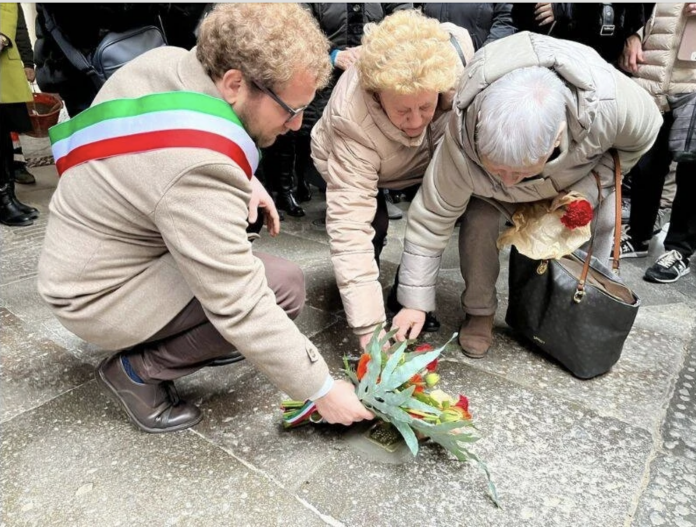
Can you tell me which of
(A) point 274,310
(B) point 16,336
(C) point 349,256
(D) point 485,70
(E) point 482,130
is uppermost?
(D) point 485,70

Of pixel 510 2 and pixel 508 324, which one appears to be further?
pixel 510 2

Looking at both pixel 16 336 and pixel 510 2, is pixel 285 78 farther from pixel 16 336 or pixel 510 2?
pixel 510 2

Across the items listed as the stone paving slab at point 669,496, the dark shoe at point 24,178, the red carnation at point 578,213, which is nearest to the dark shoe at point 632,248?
the red carnation at point 578,213

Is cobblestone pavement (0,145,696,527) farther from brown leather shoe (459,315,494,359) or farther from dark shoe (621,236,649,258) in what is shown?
dark shoe (621,236,649,258)

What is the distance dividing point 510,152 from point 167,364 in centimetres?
118

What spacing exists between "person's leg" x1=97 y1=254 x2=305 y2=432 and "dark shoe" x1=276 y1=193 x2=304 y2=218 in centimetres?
230

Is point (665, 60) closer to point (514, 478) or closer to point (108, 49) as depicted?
point (514, 478)

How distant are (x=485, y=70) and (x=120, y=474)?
5.12ft

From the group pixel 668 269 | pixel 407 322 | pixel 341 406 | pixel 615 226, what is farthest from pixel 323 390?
pixel 668 269

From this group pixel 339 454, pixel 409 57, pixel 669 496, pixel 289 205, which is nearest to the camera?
pixel 669 496

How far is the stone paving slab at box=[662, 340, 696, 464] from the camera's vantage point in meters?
1.67

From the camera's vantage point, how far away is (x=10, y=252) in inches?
121

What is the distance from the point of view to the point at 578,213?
70.9 inches

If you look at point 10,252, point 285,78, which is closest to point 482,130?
point 285,78
